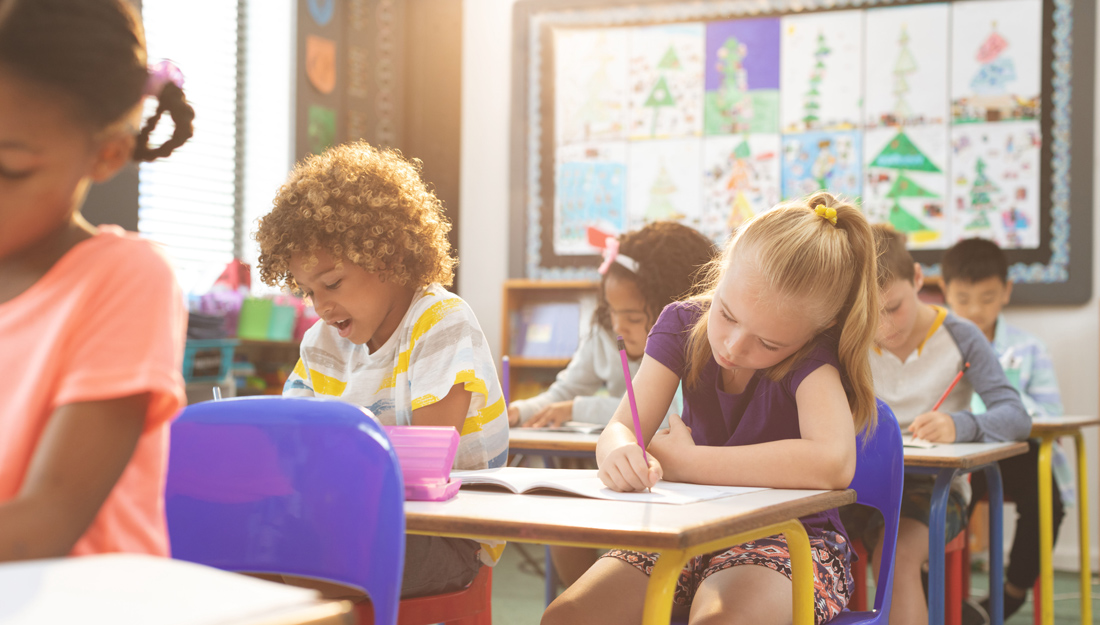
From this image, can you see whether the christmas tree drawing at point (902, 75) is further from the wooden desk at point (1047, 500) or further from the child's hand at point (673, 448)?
the child's hand at point (673, 448)

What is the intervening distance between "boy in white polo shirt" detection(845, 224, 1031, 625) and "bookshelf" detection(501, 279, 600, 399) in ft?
5.69

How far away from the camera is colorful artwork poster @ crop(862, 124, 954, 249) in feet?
12.8

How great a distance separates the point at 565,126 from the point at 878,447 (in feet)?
10.2

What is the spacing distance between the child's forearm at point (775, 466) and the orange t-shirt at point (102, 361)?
0.78m

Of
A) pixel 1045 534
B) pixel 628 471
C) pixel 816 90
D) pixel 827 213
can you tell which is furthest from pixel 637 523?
pixel 816 90

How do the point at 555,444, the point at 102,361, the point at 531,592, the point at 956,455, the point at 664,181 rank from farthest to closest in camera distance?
the point at 664,181
the point at 531,592
the point at 555,444
the point at 956,455
the point at 102,361

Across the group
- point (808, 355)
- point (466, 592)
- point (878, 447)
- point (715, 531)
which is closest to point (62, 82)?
point (715, 531)

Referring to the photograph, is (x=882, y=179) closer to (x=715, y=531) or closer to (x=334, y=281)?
(x=334, y=281)

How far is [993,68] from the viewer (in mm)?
3855

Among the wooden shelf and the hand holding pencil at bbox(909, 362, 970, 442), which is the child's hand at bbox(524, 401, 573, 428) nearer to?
the hand holding pencil at bbox(909, 362, 970, 442)

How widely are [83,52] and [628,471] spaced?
30.2 inches

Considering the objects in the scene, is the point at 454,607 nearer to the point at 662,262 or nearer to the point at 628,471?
the point at 628,471

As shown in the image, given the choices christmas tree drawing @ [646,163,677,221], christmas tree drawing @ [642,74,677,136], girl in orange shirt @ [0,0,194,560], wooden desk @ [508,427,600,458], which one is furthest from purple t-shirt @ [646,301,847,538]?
christmas tree drawing @ [642,74,677,136]

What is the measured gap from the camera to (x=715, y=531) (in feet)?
3.11
